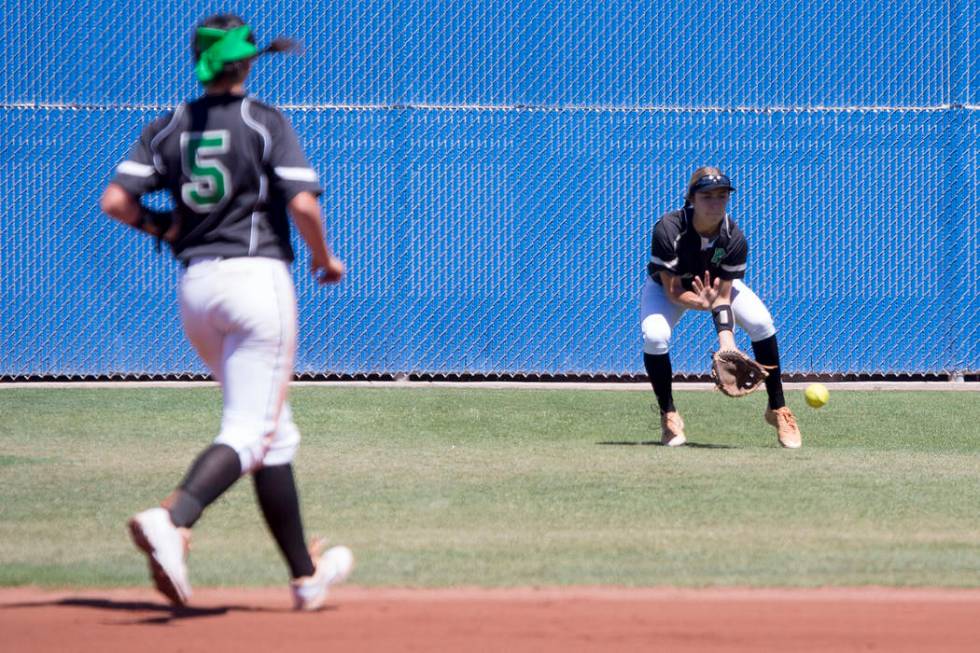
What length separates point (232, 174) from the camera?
4496 millimetres

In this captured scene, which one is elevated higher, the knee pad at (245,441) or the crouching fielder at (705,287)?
the knee pad at (245,441)

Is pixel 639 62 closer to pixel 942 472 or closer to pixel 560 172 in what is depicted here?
pixel 560 172

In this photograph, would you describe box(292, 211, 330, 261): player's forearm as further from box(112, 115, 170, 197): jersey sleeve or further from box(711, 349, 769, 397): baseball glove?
box(711, 349, 769, 397): baseball glove

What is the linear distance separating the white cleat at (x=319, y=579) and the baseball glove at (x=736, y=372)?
4.66 metres

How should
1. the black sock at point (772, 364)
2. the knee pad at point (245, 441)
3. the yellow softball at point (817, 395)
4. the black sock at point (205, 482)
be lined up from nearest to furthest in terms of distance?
the black sock at point (205, 482)
the knee pad at point (245, 441)
the black sock at point (772, 364)
the yellow softball at point (817, 395)

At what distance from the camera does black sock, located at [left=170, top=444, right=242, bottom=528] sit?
431 cm

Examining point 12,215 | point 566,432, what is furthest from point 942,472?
point 12,215

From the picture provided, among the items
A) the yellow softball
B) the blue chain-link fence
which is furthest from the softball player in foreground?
the blue chain-link fence

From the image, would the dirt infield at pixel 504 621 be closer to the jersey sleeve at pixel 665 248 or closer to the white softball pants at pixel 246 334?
the white softball pants at pixel 246 334

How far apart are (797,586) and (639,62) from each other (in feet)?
30.2

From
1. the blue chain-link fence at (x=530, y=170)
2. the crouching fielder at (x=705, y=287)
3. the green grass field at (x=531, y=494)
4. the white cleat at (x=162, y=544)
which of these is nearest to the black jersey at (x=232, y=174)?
the white cleat at (x=162, y=544)

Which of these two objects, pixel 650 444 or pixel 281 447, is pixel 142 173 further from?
pixel 650 444

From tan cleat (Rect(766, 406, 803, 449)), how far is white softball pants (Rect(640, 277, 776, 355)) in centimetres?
47

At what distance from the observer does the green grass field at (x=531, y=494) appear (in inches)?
213
